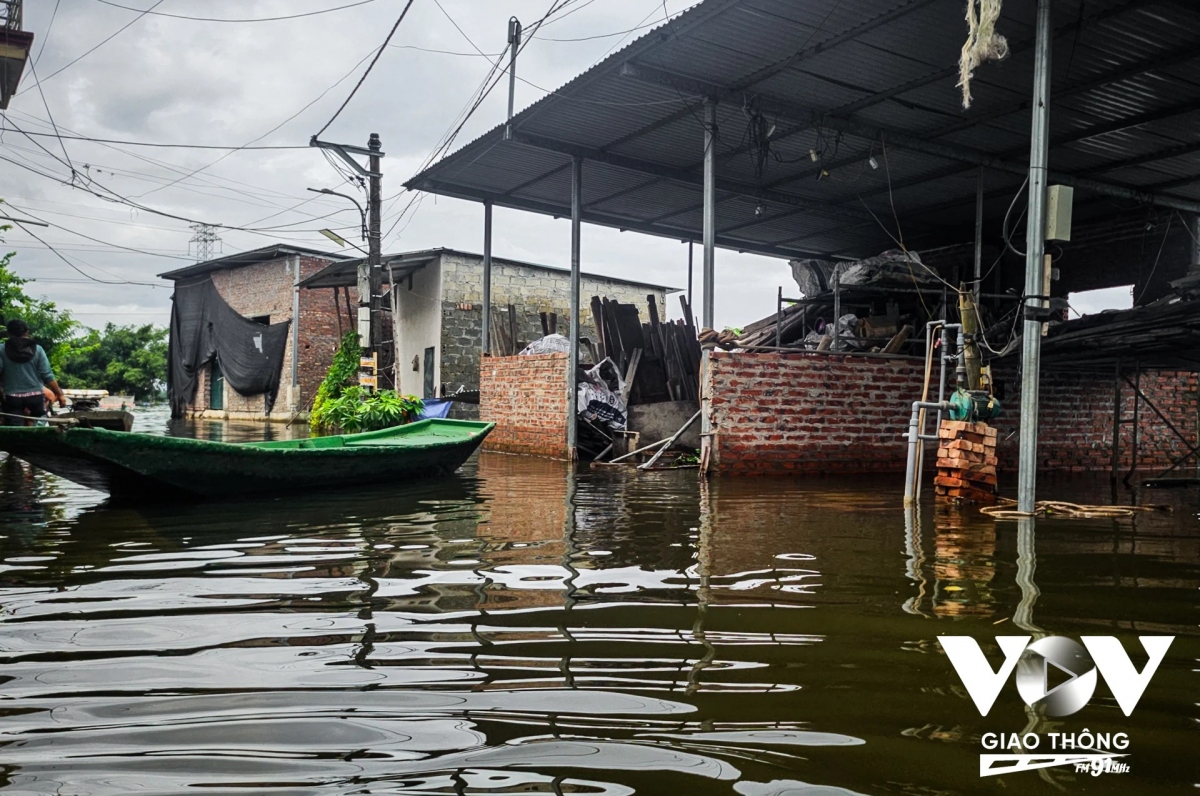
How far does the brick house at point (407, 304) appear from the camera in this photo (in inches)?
836

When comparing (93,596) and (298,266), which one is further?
(298,266)

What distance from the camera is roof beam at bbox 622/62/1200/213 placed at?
1037 cm

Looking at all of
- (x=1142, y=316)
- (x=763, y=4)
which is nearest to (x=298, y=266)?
(x=763, y=4)

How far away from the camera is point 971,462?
7883mm

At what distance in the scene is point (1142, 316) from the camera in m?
9.52

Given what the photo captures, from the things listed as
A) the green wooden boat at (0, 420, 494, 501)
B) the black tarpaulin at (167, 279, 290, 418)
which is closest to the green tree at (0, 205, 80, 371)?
the black tarpaulin at (167, 279, 290, 418)

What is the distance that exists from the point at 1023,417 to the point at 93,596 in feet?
21.9

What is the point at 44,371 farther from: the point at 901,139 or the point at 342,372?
the point at 342,372

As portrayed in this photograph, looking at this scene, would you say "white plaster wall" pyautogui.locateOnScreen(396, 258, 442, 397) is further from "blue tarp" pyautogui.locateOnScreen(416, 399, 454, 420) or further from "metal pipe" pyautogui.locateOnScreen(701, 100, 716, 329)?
"metal pipe" pyautogui.locateOnScreen(701, 100, 716, 329)

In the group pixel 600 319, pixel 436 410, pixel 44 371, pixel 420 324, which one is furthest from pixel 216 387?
pixel 44 371

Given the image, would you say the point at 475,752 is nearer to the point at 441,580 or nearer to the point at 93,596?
the point at 441,580

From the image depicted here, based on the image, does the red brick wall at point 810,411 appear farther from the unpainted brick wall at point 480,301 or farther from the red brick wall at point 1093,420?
the unpainted brick wall at point 480,301

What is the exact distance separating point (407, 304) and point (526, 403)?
30.4 ft

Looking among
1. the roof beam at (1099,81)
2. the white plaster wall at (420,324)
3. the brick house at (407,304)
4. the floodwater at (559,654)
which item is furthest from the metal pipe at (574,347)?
the white plaster wall at (420,324)
